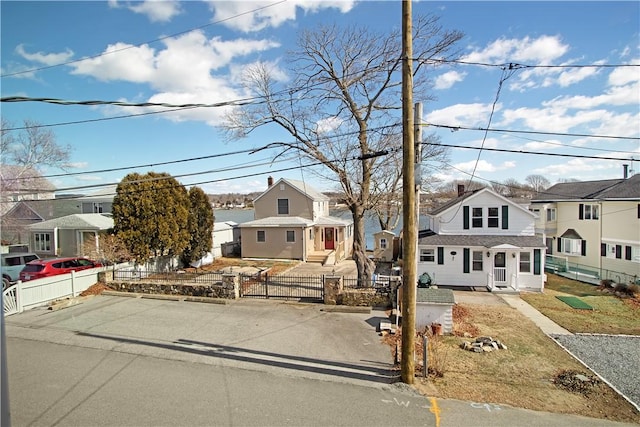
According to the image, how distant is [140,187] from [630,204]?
29395 mm

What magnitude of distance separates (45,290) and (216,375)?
10397 mm

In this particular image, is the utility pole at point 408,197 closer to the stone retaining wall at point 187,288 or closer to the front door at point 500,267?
the stone retaining wall at point 187,288

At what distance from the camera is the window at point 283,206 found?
28.4 metres

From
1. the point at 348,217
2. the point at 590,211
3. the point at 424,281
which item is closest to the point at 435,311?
the point at 424,281

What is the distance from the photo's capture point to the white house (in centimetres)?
1958

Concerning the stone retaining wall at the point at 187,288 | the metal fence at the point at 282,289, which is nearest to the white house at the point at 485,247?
the metal fence at the point at 282,289

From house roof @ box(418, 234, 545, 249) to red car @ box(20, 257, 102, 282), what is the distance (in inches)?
688

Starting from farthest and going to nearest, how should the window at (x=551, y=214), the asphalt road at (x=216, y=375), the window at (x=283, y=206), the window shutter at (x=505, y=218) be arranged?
the window at (x=551, y=214) → the window at (x=283, y=206) → the window shutter at (x=505, y=218) → the asphalt road at (x=216, y=375)

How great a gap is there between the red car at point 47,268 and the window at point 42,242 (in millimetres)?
11272

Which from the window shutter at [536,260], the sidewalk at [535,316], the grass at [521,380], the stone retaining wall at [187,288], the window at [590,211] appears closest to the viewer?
the grass at [521,380]

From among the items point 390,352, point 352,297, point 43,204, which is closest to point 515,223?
point 352,297

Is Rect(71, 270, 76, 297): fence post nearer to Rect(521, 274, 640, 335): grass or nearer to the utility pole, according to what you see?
the utility pole

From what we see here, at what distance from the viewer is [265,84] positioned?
54.4 feet

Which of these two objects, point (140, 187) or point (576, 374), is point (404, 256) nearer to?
point (576, 374)
